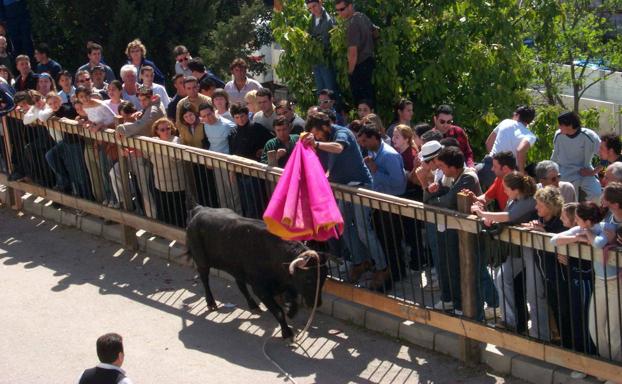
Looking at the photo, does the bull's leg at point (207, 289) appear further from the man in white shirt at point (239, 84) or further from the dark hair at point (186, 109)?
the man in white shirt at point (239, 84)

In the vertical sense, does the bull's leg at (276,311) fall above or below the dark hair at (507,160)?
below

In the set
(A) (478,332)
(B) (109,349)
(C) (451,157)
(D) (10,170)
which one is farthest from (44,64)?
(B) (109,349)

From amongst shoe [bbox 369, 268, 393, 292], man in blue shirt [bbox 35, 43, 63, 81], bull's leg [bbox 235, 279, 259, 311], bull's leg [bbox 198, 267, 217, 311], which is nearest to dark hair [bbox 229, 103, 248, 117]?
bull's leg [bbox 198, 267, 217, 311]

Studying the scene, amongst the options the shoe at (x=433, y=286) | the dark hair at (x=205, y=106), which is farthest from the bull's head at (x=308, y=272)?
the dark hair at (x=205, y=106)

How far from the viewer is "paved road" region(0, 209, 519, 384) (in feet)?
29.6

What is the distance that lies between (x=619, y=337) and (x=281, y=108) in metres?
4.60

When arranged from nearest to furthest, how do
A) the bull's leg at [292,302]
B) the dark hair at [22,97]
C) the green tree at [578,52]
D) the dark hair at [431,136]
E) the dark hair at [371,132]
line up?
the bull's leg at [292,302] < the dark hair at [371,132] < the dark hair at [431,136] < the dark hair at [22,97] < the green tree at [578,52]

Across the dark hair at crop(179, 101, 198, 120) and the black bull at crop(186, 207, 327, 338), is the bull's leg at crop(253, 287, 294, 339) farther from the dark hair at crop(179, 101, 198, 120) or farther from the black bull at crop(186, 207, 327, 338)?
the dark hair at crop(179, 101, 198, 120)

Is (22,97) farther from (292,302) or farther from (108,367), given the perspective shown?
(108,367)

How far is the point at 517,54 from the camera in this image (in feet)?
47.6

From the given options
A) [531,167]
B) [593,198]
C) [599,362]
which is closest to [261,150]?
[531,167]

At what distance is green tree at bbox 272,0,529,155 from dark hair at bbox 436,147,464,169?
15.9ft

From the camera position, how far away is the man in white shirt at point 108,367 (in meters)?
6.93

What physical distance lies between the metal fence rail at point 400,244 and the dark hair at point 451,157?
44cm
